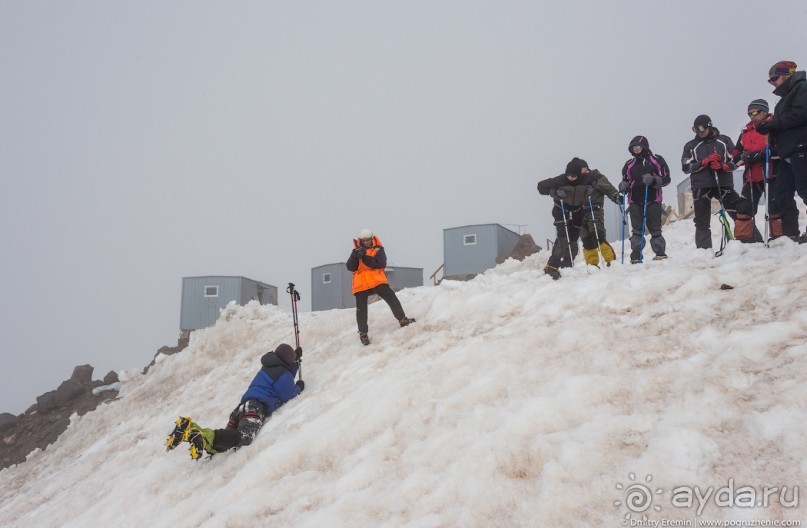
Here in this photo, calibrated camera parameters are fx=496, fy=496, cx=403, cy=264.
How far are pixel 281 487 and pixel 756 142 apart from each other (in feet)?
27.8

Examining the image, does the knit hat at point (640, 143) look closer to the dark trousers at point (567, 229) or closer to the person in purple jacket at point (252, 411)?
the dark trousers at point (567, 229)

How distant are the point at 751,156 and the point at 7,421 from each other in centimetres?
2754

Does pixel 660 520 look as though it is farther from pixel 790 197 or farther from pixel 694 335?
pixel 790 197

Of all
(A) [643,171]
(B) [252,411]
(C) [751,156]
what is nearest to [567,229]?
(A) [643,171]

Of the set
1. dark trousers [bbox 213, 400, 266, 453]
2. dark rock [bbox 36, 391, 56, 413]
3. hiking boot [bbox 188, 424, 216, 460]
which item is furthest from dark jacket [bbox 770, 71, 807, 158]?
dark rock [bbox 36, 391, 56, 413]

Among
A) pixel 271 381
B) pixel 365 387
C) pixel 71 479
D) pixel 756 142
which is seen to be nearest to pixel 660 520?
pixel 365 387

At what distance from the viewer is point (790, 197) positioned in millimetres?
6887

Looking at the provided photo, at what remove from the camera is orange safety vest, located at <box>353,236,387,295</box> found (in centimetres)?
846

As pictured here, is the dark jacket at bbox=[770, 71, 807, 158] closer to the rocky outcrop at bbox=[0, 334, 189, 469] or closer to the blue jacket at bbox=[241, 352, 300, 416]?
the blue jacket at bbox=[241, 352, 300, 416]

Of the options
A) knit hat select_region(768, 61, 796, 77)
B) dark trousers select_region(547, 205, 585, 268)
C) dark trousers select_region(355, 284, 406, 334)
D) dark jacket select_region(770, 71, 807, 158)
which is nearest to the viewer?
dark jacket select_region(770, 71, 807, 158)

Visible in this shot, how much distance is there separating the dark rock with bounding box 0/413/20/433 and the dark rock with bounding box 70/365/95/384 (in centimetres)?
275

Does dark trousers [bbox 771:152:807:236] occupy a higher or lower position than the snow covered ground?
higher

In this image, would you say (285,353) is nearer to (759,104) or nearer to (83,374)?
(759,104)

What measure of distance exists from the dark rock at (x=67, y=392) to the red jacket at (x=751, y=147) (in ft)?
76.4
